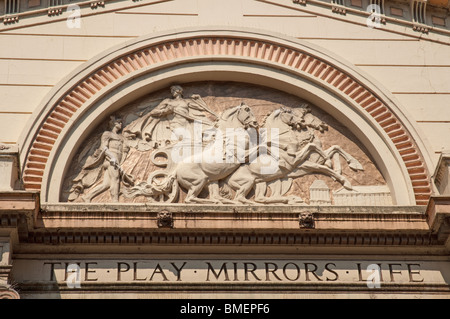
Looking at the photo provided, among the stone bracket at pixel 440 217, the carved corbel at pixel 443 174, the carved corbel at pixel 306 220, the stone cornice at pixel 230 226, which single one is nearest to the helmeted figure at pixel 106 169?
the stone cornice at pixel 230 226

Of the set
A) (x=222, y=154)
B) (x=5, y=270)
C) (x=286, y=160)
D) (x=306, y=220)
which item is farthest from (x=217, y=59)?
(x=5, y=270)

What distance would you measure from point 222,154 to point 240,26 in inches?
117

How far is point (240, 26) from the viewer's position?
22.9 metres

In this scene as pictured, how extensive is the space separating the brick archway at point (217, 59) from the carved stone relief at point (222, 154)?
1.95ft

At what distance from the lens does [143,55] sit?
2236cm

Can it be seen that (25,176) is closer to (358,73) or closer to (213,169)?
(213,169)

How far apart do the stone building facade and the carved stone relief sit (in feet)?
0.10

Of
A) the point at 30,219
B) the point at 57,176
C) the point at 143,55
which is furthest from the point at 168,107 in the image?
the point at 30,219

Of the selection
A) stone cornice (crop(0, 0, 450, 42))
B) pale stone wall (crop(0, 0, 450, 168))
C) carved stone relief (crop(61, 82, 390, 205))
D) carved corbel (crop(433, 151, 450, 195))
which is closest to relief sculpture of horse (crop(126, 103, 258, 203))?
carved stone relief (crop(61, 82, 390, 205))

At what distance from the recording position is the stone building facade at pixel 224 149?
19.9 metres

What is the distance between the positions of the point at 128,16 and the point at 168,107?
7.11 ft

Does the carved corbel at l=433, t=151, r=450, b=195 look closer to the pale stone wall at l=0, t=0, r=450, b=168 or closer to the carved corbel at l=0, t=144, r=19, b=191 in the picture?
the pale stone wall at l=0, t=0, r=450, b=168

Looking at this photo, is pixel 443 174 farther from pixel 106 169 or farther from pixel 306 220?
pixel 106 169

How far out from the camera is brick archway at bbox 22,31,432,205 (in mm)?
21188
